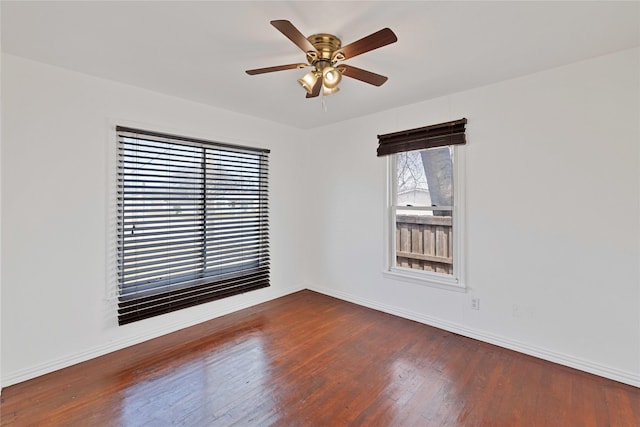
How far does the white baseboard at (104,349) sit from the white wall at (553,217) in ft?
7.01

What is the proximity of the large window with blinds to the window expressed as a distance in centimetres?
176

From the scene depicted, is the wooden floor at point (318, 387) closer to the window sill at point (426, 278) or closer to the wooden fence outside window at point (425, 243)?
the window sill at point (426, 278)

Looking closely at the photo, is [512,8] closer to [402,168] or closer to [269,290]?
[402,168]

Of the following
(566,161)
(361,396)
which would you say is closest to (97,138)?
(361,396)

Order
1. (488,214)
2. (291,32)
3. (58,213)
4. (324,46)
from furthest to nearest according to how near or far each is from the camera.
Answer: (488,214) < (58,213) < (324,46) < (291,32)

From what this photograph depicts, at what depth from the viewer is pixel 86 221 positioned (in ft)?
8.70

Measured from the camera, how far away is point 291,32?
1621mm

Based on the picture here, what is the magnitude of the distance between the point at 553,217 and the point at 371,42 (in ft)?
7.27

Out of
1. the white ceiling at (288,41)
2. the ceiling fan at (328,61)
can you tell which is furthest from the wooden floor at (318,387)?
the white ceiling at (288,41)

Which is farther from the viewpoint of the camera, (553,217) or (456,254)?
(456,254)

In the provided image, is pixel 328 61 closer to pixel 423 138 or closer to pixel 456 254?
pixel 423 138

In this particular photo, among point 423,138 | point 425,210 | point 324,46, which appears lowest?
point 425,210

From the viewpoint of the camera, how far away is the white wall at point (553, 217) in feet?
7.56

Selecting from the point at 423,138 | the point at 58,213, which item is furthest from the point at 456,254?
the point at 58,213
